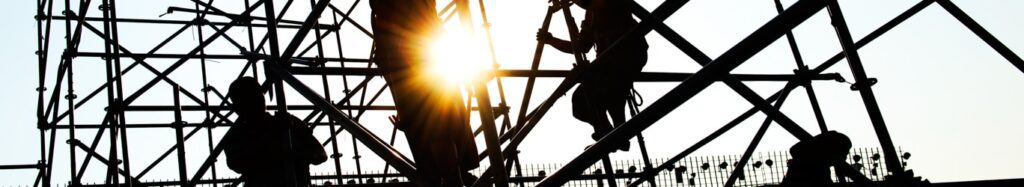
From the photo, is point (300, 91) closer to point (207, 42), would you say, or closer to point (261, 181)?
point (261, 181)

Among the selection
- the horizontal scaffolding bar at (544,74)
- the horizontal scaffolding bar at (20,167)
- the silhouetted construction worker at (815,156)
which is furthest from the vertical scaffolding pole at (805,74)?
the horizontal scaffolding bar at (20,167)

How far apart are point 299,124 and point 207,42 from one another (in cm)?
477

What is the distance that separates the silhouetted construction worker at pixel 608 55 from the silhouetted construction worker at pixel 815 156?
1.79m

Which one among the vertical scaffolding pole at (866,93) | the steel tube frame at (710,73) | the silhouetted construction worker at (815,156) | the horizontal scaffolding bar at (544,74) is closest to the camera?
the steel tube frame at (710,73)

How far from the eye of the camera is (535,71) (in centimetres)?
449

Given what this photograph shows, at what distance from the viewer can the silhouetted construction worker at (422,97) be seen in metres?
3.76

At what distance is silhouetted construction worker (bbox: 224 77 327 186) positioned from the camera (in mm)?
4637

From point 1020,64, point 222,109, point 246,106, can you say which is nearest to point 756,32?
point 1020,64

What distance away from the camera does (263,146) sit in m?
4.74

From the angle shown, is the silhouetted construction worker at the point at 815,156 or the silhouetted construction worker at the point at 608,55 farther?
the silhouetted construction worker at the point at 608,55

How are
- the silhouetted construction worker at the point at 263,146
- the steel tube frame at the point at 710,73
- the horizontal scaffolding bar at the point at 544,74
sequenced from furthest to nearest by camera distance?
the silhouetted construction worker at the point at 263,146
the horizontal scaffolding bar at the point at 544,74
the steel tube frame at the point at 710,73

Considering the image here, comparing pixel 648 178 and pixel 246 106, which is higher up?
pixel 246 106

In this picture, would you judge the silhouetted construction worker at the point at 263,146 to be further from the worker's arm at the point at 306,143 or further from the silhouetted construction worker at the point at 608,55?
the silhouetted construction worker at the point at 608,55

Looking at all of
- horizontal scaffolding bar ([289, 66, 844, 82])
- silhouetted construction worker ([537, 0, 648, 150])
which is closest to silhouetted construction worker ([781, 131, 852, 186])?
horizontal scaffolding bar ([289, 66, 844, 82])
